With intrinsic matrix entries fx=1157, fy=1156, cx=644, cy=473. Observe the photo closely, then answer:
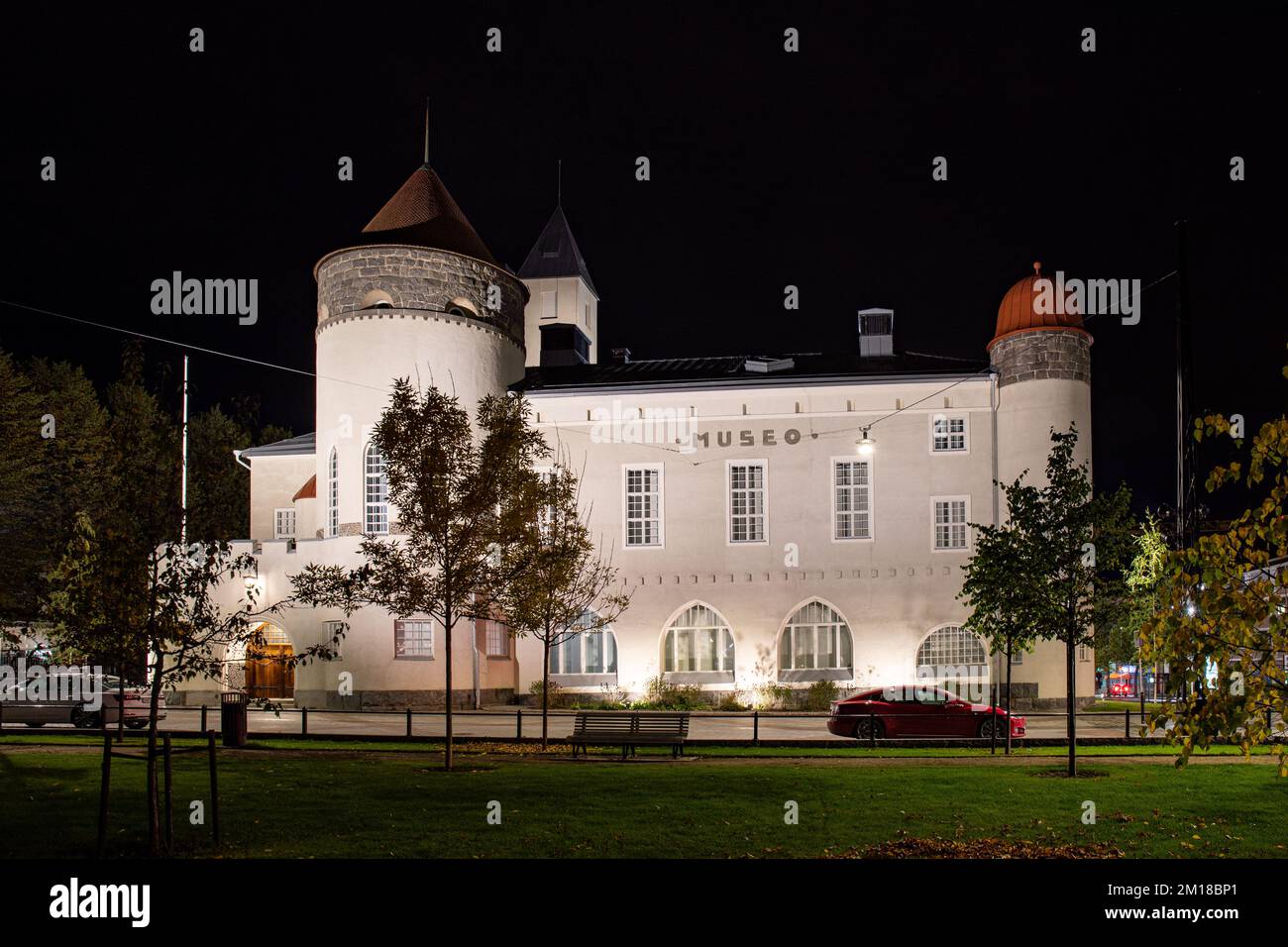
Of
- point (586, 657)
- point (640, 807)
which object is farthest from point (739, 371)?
point (640, 807)

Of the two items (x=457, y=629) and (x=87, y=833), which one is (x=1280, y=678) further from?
(x=457, y=629)

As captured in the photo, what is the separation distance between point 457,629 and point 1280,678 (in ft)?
111

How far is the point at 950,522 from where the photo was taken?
1590 inches

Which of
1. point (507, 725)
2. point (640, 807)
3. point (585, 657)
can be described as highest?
point (640, 807)

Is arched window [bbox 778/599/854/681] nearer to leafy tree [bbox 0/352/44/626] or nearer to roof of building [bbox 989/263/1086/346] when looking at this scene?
roof of building [bbox 989/263/1086/346]

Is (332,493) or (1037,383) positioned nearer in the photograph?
(1037,383)

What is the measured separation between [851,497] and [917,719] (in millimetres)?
14587

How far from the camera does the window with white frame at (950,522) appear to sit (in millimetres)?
40250

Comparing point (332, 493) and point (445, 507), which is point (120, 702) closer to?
point (445, 507)

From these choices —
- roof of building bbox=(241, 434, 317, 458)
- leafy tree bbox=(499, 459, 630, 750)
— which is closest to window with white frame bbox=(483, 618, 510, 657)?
roof of building bbox=(241, 434, 317, 458)

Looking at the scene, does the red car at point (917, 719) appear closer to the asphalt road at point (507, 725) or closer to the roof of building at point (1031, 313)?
the asphalt road at point (507, 725)

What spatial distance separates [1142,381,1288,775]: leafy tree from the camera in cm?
780

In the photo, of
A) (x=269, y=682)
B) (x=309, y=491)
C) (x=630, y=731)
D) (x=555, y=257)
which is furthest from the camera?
(x=555, y=257)

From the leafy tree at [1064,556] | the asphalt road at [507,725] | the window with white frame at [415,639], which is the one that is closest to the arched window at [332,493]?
the window with white frame at [415,639]
